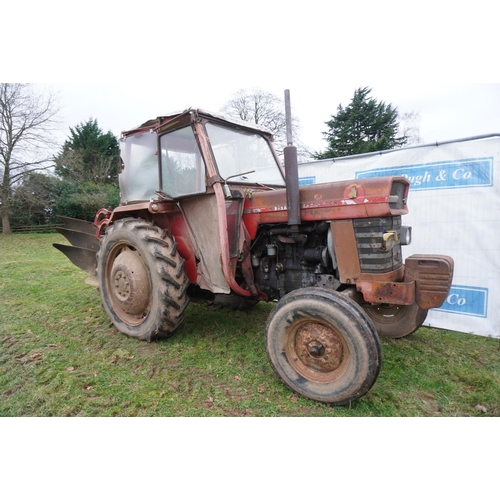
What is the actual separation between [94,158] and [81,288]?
68.5 ft

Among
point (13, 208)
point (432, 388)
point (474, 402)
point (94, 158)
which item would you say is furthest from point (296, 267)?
point (94, 158)

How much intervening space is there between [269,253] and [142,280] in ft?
4.45

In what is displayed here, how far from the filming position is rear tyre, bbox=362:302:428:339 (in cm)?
326

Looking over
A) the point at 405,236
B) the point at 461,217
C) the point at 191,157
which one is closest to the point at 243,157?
the point at 191,157

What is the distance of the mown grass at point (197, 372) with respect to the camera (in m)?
2.39

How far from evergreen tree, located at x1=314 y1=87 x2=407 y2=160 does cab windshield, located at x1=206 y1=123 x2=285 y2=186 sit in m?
15.1

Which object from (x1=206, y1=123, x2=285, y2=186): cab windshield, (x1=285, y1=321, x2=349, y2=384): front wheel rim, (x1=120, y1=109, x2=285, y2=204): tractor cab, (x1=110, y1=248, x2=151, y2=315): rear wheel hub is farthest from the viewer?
(x1=110, y1=248, x2=151, y2=315): rear wheel hub

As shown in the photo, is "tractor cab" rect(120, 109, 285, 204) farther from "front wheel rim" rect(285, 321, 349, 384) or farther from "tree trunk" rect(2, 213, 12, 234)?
"tree trunk" rect(2, 213, 12, 234)

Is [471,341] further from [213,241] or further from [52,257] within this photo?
[52,257]

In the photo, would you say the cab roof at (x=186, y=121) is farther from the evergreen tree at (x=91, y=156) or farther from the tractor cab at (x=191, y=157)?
the evergreen tree at (x=91, y=156)

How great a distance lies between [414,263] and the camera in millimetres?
2672

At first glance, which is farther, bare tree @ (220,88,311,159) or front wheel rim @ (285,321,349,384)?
bare tree @ (220,88,311,159)

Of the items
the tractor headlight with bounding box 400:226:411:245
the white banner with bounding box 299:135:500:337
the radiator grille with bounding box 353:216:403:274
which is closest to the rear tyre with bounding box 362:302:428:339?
the tractor headlight with bounding box 400:226:411:245

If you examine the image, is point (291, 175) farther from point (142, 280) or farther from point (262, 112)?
point (262, 112)
